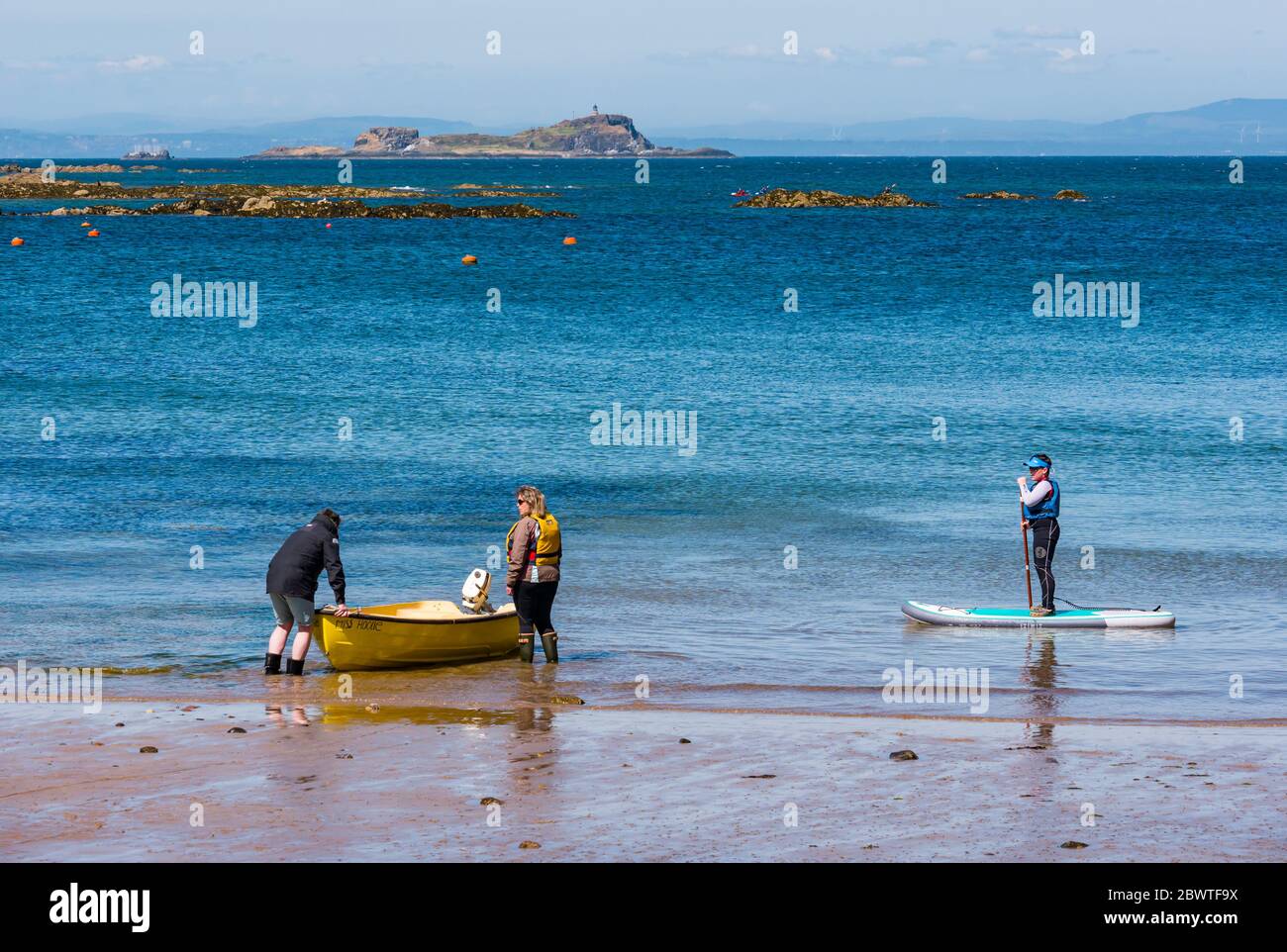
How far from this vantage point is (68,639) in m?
16.9

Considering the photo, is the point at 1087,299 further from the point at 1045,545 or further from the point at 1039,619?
the point at 1039,619

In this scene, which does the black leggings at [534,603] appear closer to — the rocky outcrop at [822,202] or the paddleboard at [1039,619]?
the paddleboard at [1039,619]

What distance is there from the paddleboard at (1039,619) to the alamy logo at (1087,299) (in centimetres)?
3723

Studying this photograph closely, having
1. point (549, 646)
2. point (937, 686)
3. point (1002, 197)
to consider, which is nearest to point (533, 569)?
point (549, 646)

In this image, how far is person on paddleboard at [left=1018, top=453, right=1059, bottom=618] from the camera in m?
17.8

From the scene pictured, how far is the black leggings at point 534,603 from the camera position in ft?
51.5

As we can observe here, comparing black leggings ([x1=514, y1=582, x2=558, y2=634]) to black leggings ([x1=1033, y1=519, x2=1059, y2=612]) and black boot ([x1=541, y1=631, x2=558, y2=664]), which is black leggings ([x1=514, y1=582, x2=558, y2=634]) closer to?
black boot ([x1=541, y1=631, x2=558, y2=664])

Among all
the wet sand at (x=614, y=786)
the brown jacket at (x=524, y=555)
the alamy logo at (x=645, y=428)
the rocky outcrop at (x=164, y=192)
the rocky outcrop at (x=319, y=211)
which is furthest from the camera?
the rocky outcrop at (x=164, y=192)

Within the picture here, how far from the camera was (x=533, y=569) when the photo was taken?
15.7m

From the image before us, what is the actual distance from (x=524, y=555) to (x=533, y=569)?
7.6 inches

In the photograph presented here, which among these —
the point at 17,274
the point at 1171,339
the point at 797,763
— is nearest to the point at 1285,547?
the point at 797,763

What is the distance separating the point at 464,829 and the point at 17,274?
214 feet

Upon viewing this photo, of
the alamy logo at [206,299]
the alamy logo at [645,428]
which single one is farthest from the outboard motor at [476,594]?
the alamy logo at [206,299]

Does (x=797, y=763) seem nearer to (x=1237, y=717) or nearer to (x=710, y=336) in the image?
(x=1237, y=717)
